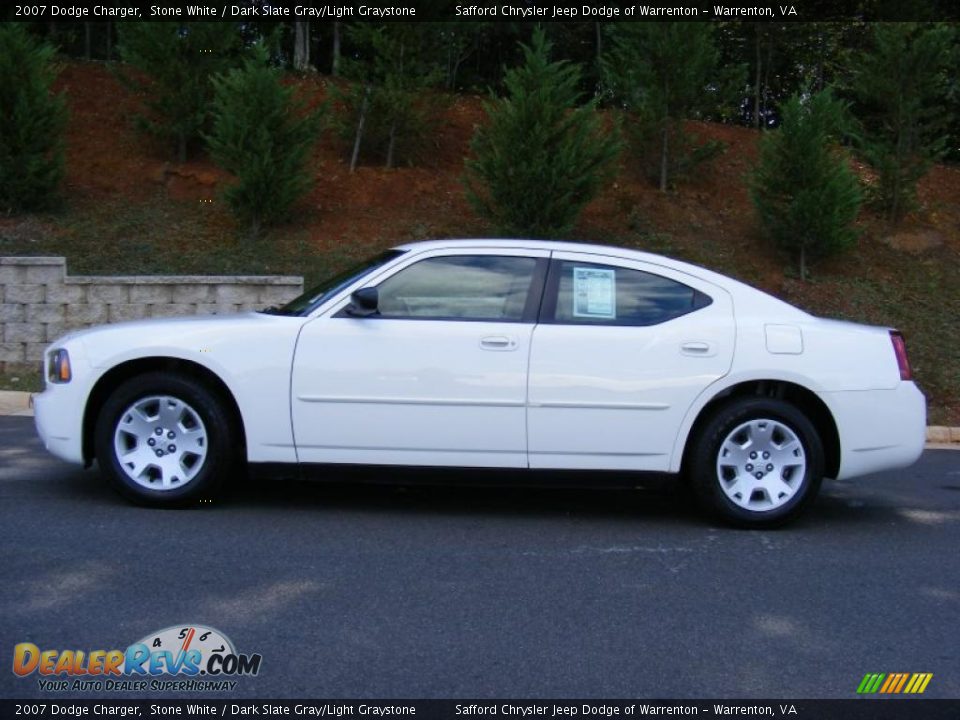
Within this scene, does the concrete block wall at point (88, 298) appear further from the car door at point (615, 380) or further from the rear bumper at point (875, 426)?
the rear bumper at point (875, 426)

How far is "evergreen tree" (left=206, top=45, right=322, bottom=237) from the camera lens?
13.6 m

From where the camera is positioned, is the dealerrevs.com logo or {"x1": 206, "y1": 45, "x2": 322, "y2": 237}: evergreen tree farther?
{"x1": 206, "y1": 45, "x2": 322, "y2": 237}: evergreen tree

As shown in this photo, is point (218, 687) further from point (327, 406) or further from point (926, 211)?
point (926, 211)

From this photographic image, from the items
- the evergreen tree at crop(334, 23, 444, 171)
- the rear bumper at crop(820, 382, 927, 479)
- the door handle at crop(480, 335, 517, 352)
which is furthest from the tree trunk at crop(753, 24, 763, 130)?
the door handle at crop(480, 335, 517, 352)

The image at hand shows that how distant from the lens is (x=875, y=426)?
5.98 meters

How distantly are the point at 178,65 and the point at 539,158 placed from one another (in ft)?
19.1

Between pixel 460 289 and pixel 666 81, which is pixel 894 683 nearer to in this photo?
pixel 460 289

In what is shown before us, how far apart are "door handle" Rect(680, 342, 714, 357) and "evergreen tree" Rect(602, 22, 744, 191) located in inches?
395

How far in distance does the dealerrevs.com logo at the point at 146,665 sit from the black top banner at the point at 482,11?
42.2ft

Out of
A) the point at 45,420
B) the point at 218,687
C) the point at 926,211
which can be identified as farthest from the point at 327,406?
the point at 926,211

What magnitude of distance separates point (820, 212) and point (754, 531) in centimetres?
833

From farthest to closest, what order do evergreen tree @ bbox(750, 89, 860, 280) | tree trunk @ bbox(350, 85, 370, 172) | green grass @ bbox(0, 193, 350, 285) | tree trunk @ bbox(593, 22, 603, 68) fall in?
tree trunk @ bbox(593, 22, 603, 68) < tree trunk @ bbox(350, 85, 370, 172) < evergreen tree @ bbox(750, 89, 860, 280) < green grass @ bbox(0, 193, 350, 285)

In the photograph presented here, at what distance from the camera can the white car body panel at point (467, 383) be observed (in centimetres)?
579

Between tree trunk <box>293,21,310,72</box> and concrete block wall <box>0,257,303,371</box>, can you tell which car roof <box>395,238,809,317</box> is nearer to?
concrete block wall <box>0,257,303,371</box>
